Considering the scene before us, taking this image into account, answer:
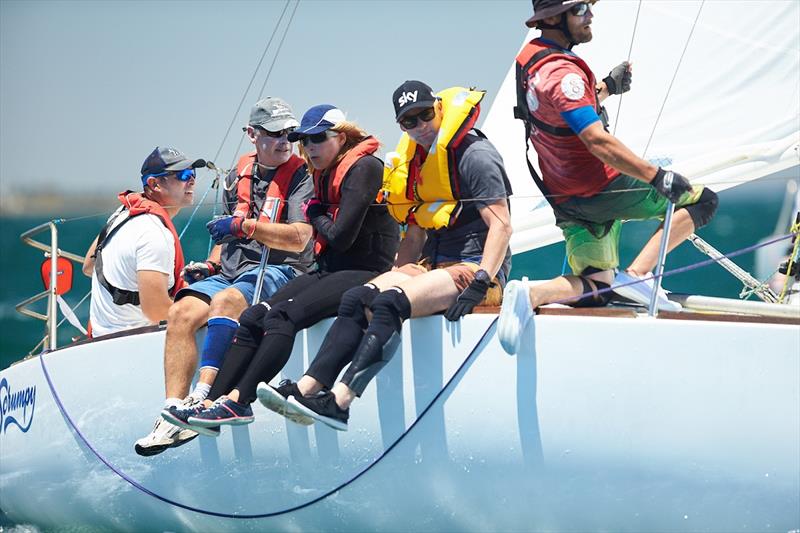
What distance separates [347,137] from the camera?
3.81m

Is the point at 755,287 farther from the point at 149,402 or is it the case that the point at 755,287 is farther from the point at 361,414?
the point at 149,402

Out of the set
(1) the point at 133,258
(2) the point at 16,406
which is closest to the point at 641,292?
(1) the point at 133,258

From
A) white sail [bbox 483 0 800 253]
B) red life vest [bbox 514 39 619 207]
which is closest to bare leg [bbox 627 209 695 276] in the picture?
red life vest [bbox 514 39 619 207]

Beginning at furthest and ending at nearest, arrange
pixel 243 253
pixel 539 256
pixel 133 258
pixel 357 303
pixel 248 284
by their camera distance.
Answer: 1. pixel 539 256
2. pixel 133 258
3. pixel 243 253
4. pixel 248 284
5. pixel 357 303

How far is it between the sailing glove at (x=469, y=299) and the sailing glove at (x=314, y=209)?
0.60 meters

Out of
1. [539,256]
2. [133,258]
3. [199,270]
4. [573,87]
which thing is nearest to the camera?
[573,87]

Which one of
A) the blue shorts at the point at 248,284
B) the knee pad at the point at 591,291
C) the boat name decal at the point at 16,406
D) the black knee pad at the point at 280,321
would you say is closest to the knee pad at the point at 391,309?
the black knee pad at the point at 280,321

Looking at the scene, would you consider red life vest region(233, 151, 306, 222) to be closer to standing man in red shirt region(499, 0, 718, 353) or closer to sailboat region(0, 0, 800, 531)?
sailboat region(0, 0, 800, 531)

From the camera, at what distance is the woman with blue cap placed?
11.8 ft

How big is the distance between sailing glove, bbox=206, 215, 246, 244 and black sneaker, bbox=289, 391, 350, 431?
75 cm

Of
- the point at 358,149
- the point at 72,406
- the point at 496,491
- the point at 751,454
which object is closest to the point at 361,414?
the point at 496,491

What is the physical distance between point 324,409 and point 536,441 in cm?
60

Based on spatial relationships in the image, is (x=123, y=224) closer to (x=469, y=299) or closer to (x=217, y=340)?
(x=217, y=340)

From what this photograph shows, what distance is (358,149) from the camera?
148 inches
